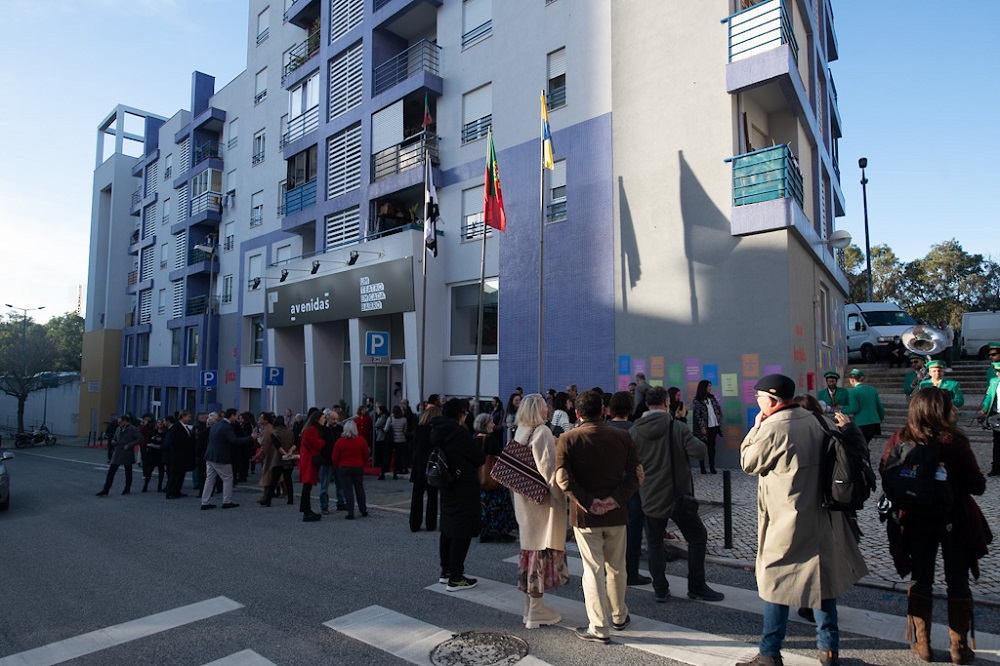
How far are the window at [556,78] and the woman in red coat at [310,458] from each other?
1024 cm

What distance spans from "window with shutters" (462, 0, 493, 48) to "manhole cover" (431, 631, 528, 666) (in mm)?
17117

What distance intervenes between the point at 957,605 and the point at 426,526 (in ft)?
20.3

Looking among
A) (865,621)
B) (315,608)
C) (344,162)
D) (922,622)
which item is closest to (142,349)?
(344,162)

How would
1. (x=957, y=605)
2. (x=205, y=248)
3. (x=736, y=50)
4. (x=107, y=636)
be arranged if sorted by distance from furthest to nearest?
(x=205, y=248)
(x=736, y=50)
(x=107, y=636)
(x=957, y=605)

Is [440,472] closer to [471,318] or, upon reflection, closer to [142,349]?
[471,318]

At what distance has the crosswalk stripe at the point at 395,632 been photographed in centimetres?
436

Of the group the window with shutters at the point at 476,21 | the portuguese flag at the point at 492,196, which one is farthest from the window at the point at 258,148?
the portuguese flag at the point at 492,196

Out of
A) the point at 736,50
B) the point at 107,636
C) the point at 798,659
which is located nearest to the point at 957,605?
the point at 798,659

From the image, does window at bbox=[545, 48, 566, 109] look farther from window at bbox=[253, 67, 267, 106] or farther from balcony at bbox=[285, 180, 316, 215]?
window at bbox=[253, 67, 267, 106]

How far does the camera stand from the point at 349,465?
9.70 m

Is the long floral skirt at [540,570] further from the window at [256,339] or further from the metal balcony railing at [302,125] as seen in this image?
the window at [256,339]

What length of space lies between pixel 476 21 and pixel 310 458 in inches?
557

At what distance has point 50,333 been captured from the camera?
7294 cm

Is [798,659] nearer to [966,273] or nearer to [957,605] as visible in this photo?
[957,605]
